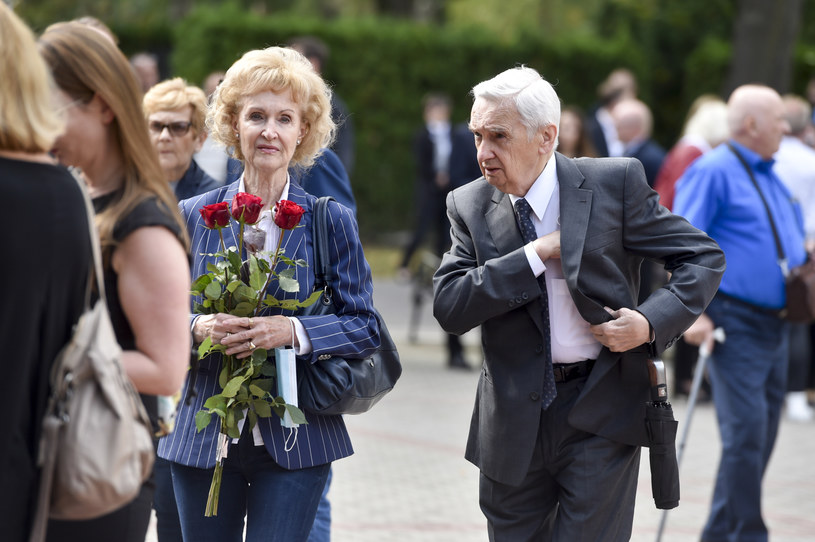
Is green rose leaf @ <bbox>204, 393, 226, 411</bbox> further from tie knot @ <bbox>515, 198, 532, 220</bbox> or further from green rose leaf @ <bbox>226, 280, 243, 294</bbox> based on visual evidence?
tie knot @ <bbox>515, 198, 532, 220</bbox>

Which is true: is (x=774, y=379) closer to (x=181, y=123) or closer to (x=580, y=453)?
(x=580, y=453)

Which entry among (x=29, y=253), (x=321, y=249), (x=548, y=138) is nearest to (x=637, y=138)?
(x=548, y=138)

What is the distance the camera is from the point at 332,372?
3.60m

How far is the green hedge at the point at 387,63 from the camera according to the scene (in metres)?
19.7

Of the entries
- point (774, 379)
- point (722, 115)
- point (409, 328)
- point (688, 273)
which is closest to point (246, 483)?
point (688, 273)

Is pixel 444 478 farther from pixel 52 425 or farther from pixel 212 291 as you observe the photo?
pixel 52 425

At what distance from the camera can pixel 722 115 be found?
9883 millimetres

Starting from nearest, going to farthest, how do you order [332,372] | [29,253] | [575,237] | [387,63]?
1. [29,253]
2. [332,372]
3. [575,237]
4. [387,63]

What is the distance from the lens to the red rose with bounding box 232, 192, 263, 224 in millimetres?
3465

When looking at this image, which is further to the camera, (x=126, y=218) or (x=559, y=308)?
(x=559, y=308)

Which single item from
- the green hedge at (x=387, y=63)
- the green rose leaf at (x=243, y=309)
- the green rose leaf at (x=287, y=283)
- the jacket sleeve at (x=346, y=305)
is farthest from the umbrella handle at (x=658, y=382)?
the green hedge at (x=387, y=63)

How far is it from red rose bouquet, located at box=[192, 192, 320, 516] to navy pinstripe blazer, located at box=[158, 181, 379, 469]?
62mm

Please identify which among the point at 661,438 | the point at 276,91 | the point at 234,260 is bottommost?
the point at 661,438

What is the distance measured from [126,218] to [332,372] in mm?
1099
